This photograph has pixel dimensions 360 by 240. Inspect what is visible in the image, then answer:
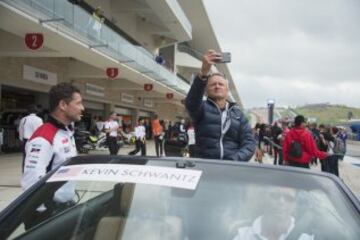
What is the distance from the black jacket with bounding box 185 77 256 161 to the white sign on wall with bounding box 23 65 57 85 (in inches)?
783

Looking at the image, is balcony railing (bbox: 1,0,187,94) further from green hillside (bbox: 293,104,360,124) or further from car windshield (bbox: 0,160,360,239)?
green hillside (bbox: 293,104,360,124)

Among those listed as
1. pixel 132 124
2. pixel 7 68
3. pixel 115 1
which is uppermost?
pixel 115 1

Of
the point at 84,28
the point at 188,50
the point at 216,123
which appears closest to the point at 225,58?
the point at 216,123

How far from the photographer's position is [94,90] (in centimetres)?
3366

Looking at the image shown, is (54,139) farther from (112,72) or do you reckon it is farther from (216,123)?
(112,72)

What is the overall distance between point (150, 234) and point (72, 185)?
58cm

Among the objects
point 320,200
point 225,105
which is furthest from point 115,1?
point 320,200

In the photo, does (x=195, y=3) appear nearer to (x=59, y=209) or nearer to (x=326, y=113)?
(x=59, y=209)

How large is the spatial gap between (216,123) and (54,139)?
1588mm

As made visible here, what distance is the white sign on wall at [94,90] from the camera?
32334 mm

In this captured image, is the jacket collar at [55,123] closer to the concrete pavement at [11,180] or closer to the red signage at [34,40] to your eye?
the concrete pavement at [11,180]

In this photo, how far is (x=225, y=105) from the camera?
17.1ft

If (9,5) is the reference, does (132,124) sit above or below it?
below

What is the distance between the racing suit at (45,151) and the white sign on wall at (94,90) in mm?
28256
